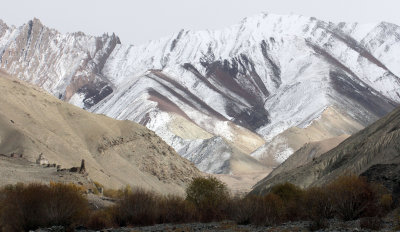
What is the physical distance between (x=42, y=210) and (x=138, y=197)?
31.9 ft

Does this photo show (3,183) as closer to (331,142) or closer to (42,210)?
(42,210)

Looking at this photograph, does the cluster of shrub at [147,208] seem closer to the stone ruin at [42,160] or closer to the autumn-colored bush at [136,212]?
the autumn-colored bush at [136,212]

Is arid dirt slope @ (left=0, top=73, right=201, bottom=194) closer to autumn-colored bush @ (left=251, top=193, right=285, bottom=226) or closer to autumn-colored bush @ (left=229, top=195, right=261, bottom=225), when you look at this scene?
autumn-colored bush @ (left=251, top=193, right=285, bottom=226)

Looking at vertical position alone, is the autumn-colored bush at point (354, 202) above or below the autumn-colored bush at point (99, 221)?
above

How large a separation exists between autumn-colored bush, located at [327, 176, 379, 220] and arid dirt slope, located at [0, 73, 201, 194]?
83746 mm

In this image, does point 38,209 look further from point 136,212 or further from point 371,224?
point 371,224

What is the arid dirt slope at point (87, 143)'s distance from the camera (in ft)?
420

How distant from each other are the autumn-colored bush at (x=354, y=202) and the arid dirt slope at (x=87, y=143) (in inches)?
3297

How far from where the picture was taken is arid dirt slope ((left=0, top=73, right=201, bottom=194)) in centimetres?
12800

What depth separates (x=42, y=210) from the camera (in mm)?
43938

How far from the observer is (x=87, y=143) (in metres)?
155

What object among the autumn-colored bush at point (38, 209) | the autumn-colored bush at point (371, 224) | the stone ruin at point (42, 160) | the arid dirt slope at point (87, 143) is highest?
the arid dirt slope at point (87, 143)

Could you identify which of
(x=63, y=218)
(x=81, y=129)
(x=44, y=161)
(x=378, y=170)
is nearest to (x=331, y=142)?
(x=81, y=129)

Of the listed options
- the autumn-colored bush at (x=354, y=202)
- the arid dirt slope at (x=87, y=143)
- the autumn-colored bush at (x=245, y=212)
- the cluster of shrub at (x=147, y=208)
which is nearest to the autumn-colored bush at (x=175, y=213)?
the cluster of shrub at (x=147, y=208)
